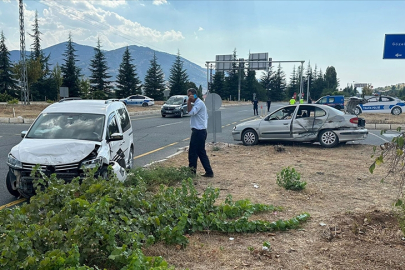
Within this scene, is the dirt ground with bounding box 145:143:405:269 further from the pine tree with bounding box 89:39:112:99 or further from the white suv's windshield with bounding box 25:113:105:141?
the pine tree with bounding box 89:39:112:99

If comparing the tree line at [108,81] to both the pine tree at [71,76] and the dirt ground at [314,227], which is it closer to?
the pine tree at [71,76]

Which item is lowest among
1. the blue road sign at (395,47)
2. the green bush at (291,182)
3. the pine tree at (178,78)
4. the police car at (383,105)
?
the green bush at (291,182)

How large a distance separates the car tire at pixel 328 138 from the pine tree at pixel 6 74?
2347 inches

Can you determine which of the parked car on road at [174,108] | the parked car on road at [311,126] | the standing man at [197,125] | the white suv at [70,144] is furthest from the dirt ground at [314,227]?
the parked car on road at [174,108]

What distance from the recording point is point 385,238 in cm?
438

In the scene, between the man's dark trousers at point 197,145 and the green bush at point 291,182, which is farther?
the man's dark trousers at point 197,145

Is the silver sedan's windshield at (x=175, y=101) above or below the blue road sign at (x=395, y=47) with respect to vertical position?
below

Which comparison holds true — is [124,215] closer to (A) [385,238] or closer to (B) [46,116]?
(A) [385,238]

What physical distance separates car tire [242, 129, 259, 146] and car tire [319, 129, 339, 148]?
227 centimetres

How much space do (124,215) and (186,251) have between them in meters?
0.79

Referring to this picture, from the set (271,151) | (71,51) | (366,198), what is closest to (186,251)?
(366,198)

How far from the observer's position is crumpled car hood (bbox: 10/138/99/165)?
19.2 feet

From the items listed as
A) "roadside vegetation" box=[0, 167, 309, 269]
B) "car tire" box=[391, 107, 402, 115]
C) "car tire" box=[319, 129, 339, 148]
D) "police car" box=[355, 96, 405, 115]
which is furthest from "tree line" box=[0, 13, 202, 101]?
"roadside vegetation" box=[0, 167, 309, 269]

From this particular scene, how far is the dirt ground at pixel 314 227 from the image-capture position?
384 centimetres
